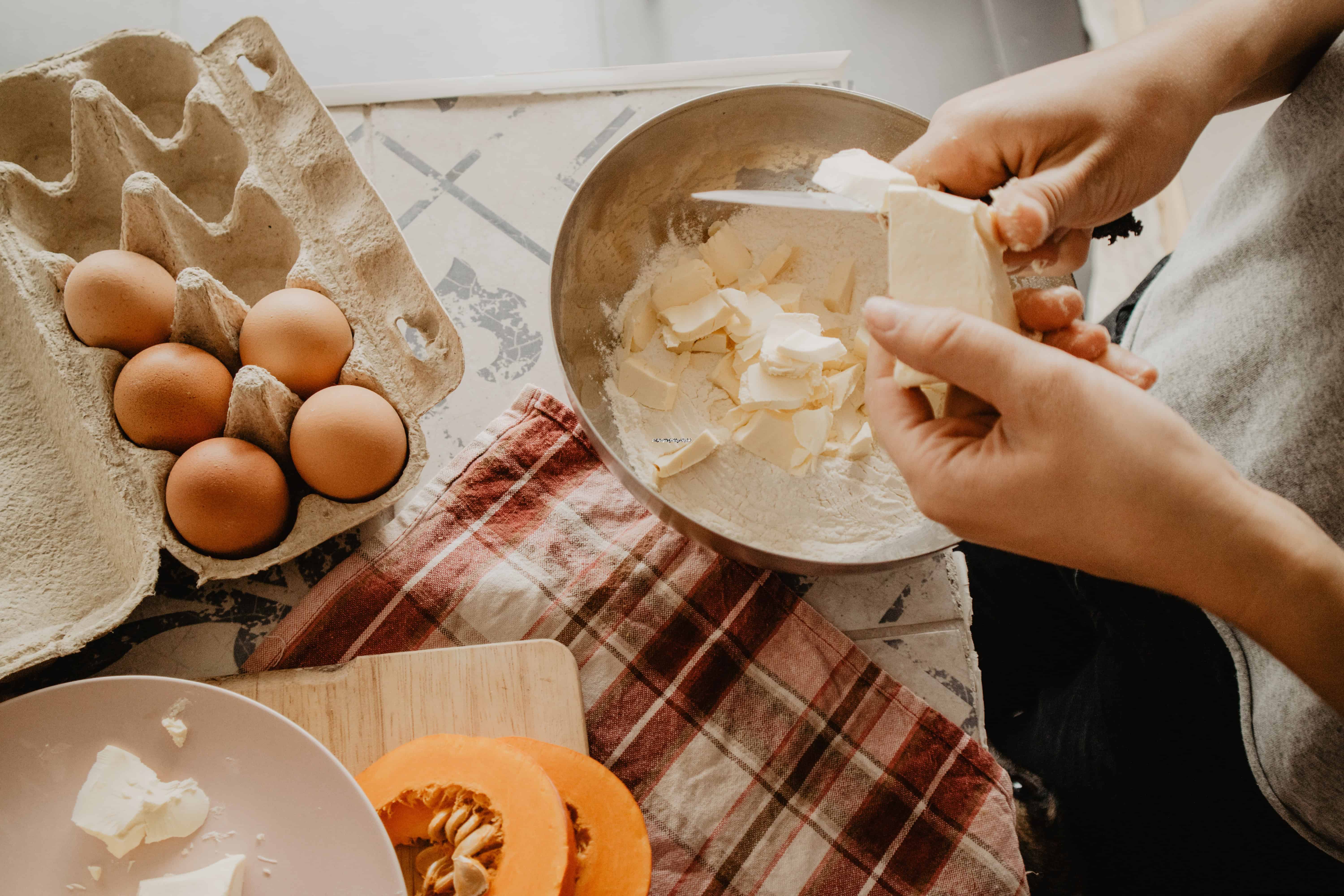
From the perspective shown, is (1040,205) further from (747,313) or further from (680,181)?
(680,181)

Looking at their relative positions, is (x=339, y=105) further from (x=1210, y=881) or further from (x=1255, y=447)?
(x=1210, y=881)

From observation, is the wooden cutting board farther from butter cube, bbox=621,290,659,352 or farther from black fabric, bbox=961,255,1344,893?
black fabric, bbox=961,255,1344,893

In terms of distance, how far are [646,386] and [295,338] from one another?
0.40 meters

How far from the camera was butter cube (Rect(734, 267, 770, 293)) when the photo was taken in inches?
39.6

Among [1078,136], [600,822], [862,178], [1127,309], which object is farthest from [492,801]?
[1127,309]

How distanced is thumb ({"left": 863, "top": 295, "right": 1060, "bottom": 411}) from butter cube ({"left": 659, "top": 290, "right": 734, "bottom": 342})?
34 cm

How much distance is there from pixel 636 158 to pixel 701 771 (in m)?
0.74

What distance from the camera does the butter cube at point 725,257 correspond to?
3.31 feet

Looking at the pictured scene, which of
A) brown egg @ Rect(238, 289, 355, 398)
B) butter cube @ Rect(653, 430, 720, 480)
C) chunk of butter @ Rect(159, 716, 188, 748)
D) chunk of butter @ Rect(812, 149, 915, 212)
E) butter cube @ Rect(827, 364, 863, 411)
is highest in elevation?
brown egg @ Rect(238, 289, 355, 398)

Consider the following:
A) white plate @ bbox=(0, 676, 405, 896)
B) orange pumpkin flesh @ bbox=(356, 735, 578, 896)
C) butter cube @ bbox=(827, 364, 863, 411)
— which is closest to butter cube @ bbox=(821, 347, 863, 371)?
butter cube @ bbox=(827, 364, 863, 411)

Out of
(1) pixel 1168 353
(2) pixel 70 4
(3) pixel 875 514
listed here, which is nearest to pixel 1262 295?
(1) pixel 1168 353

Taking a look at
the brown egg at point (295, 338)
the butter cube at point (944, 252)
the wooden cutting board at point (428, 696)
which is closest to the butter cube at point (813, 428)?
the butter cube at point (944, 252)

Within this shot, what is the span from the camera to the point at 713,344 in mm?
987

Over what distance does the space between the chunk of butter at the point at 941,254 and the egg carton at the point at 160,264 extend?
51cm
